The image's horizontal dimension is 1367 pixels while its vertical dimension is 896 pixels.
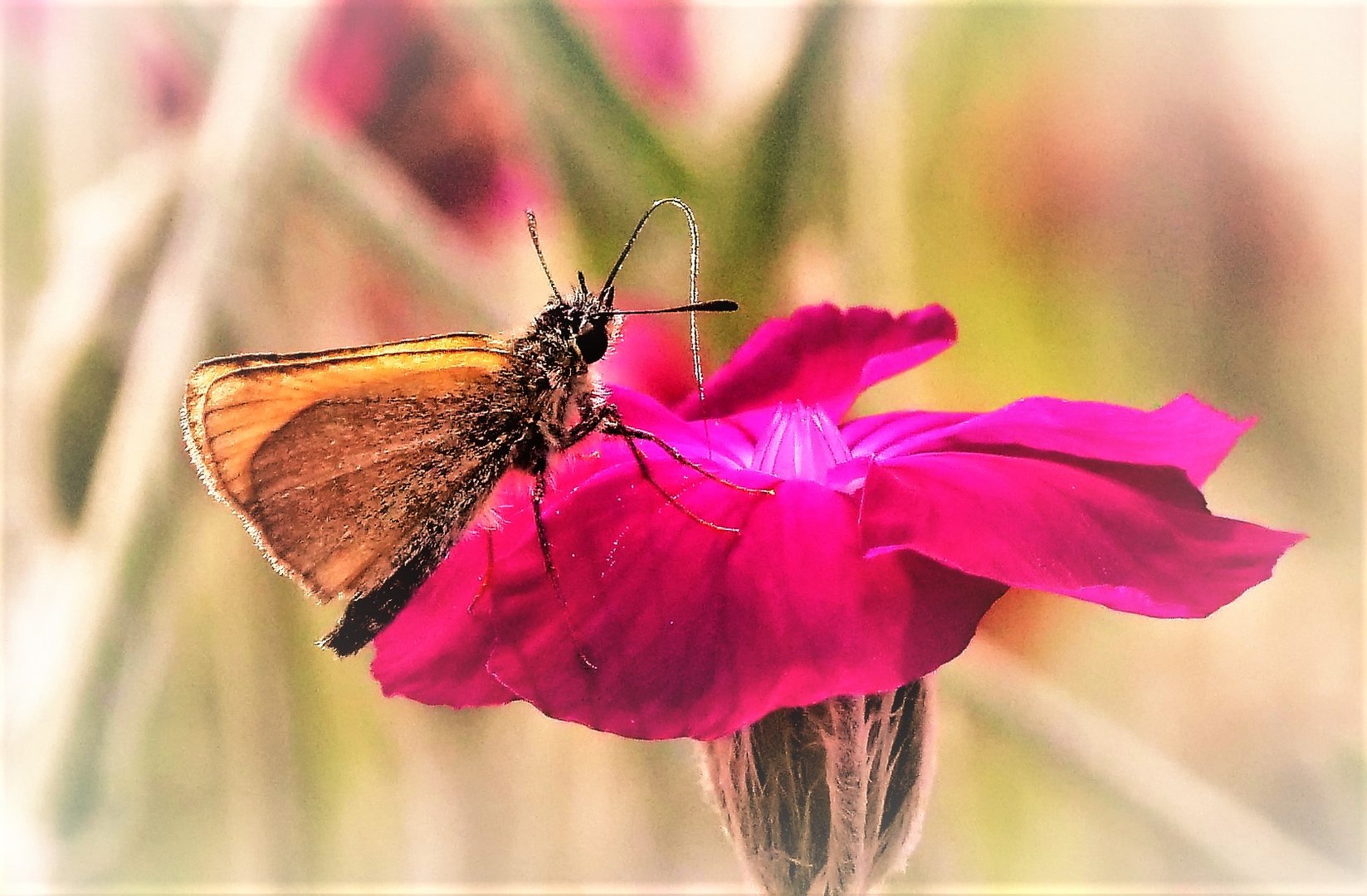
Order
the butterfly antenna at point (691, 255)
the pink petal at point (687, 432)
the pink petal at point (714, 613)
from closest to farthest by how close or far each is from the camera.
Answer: the pink petal at point (714, 613) < the pink petal at point (687, 432) < the butterfly antenna at point (691, 255)

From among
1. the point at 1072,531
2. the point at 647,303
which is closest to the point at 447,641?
the point at 1072,531

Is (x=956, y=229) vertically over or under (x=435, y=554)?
over

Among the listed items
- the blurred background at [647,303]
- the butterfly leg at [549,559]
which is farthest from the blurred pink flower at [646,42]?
the butterfly leg at [549,559]

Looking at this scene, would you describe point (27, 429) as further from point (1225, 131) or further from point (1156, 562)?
point (1225, 131)

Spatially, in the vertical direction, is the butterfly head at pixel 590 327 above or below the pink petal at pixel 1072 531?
above

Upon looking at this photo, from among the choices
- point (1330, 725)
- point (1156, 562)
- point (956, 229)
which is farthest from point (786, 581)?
point (1330, 725)

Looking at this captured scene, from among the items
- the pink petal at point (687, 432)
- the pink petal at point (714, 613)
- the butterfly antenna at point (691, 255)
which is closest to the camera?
the pink petal at point (714, 613)

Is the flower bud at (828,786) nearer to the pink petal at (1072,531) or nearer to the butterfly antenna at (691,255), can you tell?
the pink petal at (1072,531)

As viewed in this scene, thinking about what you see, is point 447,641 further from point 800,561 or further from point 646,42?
point 646,42
